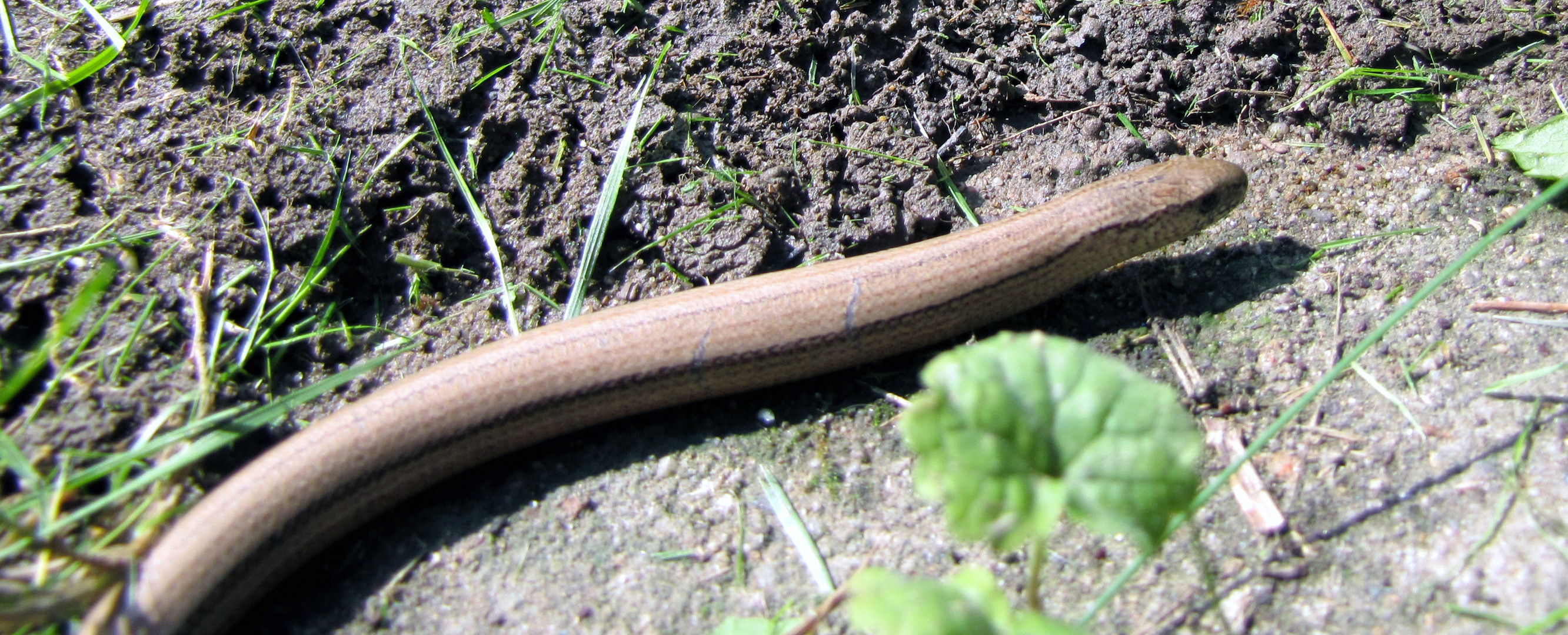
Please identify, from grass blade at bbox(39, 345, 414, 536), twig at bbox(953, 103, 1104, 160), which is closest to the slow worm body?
grass blade at bbox(39, 345, 414, 536)

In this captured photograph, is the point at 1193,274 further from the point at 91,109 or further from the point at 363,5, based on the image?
the point at 91,109

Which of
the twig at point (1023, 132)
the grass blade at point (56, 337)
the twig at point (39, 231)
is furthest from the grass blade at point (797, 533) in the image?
the twig at point (39, 231)

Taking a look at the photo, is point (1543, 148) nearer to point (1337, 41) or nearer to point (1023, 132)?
point (1337, 41)

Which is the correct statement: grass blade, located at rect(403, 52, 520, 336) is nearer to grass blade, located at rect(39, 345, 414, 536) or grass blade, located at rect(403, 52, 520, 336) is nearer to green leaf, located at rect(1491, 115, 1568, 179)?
grass blade, located at rect(39, 345, 414, 536)

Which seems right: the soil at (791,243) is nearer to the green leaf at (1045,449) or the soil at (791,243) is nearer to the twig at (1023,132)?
the twig at (1023,132)

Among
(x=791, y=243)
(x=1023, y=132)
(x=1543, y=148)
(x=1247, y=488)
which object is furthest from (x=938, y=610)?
(x=1543, y=148)

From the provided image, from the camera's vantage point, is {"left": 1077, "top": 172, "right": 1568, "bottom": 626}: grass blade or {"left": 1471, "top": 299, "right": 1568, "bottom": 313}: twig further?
{"left": 1471, "top": 299, "right": 1568, "bottom": 313}: twig
